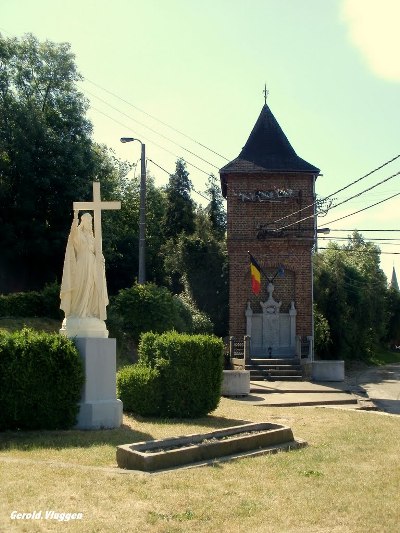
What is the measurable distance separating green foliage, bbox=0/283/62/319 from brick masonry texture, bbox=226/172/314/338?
862 centimetres

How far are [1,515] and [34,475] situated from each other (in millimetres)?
1483

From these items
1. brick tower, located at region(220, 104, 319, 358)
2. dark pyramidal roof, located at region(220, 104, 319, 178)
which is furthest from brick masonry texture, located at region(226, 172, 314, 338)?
dark pyramidal roof, located at region(220, 104, 319, 178)

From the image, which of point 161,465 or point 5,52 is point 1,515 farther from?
point 5,52

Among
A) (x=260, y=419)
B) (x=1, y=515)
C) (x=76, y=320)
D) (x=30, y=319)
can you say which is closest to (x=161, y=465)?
(x=1, y=515)

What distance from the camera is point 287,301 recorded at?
1076 inches

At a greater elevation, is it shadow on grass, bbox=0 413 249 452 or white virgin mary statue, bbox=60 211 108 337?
white virgin mary statue, bbox=60 211 108 337

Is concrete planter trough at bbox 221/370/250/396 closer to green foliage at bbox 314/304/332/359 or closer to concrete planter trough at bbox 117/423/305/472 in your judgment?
concrete planter trough at bbox 117/423/305/472

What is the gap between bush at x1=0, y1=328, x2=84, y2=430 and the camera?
10570mm

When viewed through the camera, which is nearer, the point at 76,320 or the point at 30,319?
the point at 76,320

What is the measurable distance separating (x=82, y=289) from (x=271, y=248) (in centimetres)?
1662

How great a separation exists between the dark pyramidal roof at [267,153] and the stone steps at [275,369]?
8.22 m

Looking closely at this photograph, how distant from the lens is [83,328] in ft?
38.4

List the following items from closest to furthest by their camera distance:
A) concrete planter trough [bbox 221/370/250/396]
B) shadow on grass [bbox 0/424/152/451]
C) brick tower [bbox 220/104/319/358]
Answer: shadow on grass [bbox 0/424/152/451] < concrete planter trough [bbox 221/370/250/396] < brick tower [bbox 220/104/319/358]

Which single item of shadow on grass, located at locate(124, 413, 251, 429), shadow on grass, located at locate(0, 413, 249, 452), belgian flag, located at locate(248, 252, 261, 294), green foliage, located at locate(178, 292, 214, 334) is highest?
belgian flag, located at locate(248, 252, 261, 294)
